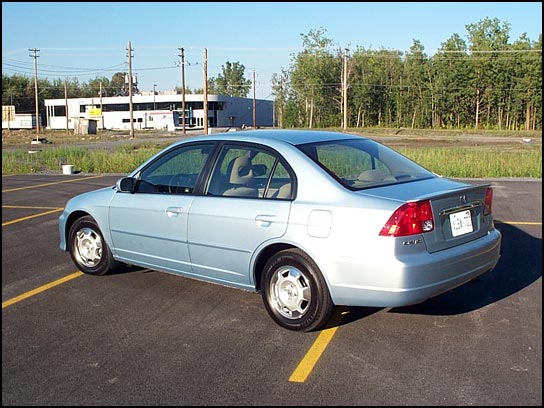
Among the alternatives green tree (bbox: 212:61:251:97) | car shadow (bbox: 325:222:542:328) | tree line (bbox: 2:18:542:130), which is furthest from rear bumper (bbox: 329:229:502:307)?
green tree (bbox: 212:61:251:97)

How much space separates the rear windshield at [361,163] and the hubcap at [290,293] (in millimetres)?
816

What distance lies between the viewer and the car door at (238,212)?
507 cm

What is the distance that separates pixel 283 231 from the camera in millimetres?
4906

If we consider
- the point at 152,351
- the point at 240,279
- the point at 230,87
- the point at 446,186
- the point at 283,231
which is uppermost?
the point at 230,87

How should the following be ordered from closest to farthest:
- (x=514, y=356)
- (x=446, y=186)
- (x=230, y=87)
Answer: (x=514, y=356)
(x=446, y=186)
(x=230, y=87)

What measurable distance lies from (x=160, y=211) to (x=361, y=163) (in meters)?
1.89

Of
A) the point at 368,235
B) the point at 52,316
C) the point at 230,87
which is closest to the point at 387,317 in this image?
the point at 368,235

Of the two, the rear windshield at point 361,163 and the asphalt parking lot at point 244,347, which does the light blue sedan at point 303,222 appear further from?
the asphalt parking lot at point 244,347

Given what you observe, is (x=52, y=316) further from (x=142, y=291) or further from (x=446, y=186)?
(x=446, y=186)

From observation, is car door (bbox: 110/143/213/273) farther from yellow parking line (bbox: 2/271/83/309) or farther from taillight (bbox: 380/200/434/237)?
taillight (bbox: 380/200/434/237)

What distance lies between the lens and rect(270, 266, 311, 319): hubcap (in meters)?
4.88

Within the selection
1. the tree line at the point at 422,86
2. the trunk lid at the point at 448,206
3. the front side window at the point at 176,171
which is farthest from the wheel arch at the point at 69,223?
the tree line at the point at 422,86

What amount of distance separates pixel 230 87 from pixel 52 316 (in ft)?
425

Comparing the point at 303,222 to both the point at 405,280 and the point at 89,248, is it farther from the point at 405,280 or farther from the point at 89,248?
the point at 89,248
